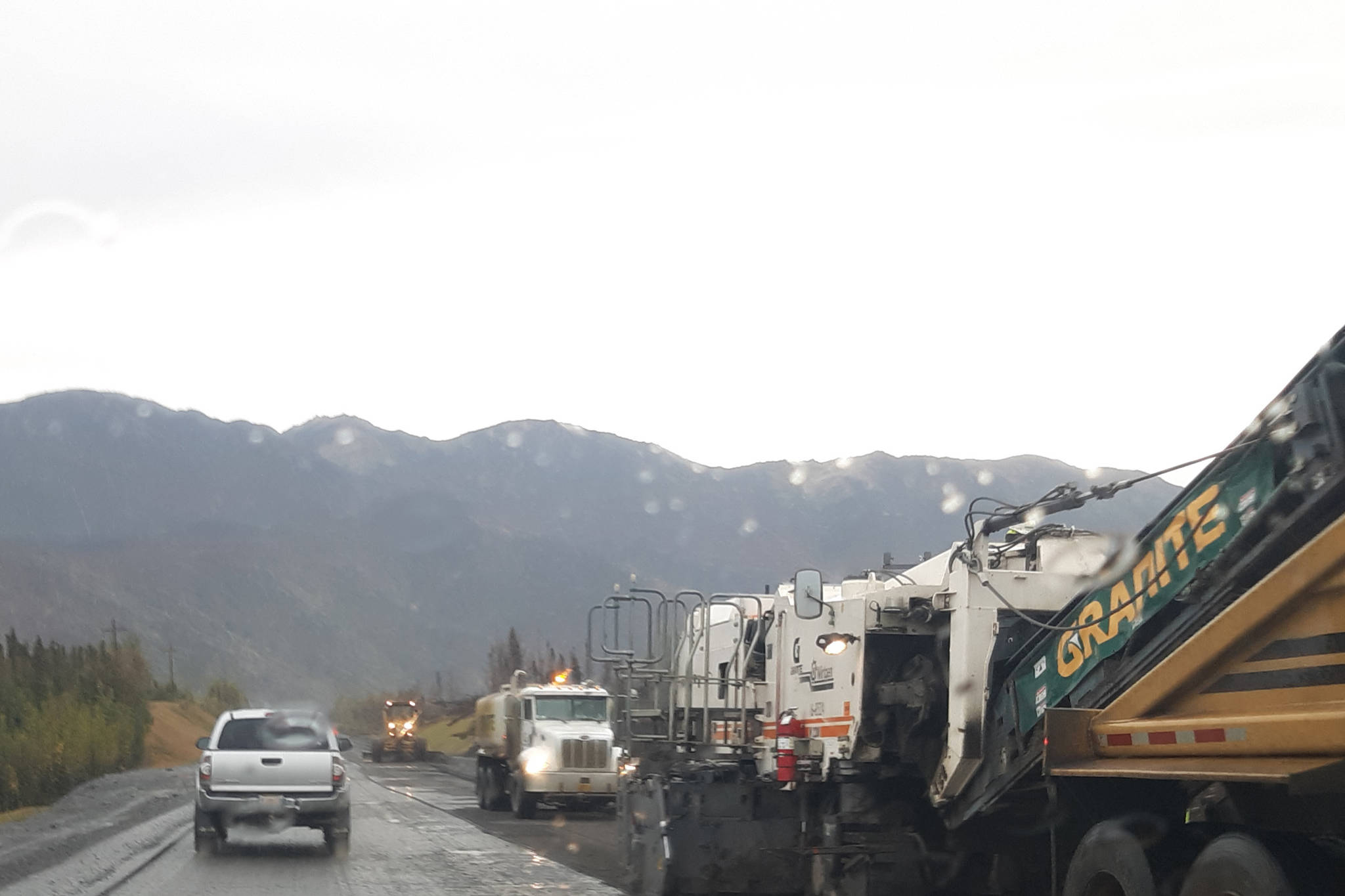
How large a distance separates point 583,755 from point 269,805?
9.74 metres

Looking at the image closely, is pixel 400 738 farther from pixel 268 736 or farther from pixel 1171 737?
pixel 1171 737

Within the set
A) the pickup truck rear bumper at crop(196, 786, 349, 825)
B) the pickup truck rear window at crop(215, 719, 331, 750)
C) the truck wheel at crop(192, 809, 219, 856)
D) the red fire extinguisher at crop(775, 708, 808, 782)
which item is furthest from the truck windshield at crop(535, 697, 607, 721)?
the red fire extinguisher at crop(775, 708, 808, 782)

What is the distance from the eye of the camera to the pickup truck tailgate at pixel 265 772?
18156mm

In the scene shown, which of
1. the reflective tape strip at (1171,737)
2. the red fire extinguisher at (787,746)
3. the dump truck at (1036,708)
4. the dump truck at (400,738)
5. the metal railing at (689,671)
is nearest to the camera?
the dump truck at (1036,708)

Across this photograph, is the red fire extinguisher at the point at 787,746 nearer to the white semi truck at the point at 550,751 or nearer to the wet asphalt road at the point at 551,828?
the wet asphalt road at the point at 551,828

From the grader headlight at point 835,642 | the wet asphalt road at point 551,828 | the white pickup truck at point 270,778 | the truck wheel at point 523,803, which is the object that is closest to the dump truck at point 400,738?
the wet asphalt road at point 551,828

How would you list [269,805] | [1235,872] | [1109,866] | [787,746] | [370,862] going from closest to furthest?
[1235,872] → [1109,866] → [787,746] → [370,862] → [269,805]

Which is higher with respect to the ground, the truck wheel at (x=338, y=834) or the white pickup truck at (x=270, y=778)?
the white pickup truck at (x=270, y=778)

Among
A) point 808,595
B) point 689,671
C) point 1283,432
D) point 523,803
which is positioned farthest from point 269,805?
point 1283,432

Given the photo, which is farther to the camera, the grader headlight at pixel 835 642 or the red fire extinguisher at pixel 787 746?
the red fire extinguisher at pixel 787 746

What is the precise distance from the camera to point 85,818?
1073 inches

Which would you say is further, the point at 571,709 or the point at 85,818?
the point at 571,709

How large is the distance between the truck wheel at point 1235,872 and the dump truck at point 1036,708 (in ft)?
0.04

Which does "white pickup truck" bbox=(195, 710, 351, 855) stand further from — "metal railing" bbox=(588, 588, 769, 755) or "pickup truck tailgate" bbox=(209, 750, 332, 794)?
"metal railing" bbox=(588, 588, 769, 755)
